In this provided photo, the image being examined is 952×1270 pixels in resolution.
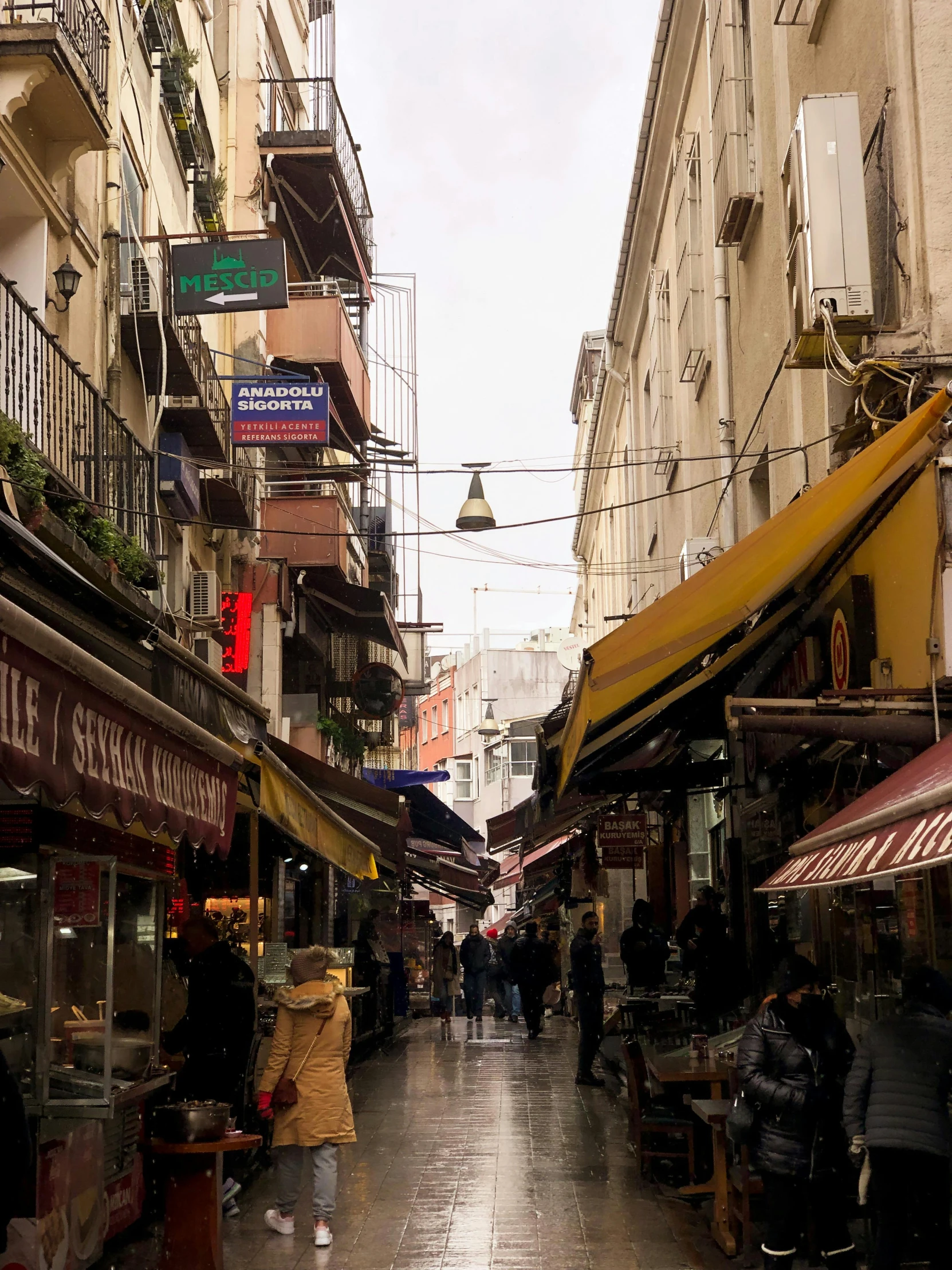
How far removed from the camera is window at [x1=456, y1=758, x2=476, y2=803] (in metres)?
64.1

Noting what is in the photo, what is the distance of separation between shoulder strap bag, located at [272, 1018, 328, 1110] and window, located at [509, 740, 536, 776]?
4825 cm

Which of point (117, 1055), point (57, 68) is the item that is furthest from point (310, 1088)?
point (57, 68)

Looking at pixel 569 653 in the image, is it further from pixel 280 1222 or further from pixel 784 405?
pixel 280 1222

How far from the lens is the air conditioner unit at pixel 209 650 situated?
1723 centimetres

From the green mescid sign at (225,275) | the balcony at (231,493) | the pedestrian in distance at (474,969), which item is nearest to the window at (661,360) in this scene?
the balcony at (231,493)

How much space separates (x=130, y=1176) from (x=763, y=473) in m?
7.94

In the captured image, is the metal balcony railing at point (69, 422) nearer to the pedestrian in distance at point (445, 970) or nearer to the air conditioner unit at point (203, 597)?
the air conditioner unit at point (203, 597)

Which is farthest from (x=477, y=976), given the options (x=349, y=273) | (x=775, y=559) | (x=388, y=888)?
(x=775, y=559)

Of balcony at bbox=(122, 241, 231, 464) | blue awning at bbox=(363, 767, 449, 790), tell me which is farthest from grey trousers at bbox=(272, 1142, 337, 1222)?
blue awning at bbox=(363, 767, 449, 790)

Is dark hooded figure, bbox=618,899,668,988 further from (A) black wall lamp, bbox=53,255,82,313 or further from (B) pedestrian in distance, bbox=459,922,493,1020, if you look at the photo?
(B) pedestrian in distance, bbox=459,922,493,1020

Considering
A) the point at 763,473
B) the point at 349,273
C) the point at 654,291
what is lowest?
the point at 763,473

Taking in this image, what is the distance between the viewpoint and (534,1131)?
12266mm

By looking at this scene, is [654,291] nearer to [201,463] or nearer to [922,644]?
[201,463]

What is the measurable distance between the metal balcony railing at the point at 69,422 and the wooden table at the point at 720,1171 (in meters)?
5.92
